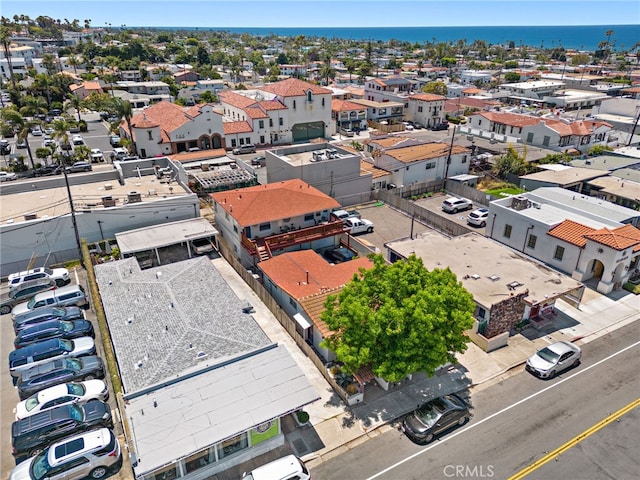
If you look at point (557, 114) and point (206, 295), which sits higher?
point (557, 114)

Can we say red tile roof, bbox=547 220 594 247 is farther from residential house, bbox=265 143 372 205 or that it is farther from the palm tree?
the palm tree

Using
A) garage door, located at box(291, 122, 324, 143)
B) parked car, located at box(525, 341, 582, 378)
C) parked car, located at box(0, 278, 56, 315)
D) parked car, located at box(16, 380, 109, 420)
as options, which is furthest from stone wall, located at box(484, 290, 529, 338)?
garage door, located at box(291, 122, 324, 143)

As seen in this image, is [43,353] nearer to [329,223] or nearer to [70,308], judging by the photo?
[70,308]

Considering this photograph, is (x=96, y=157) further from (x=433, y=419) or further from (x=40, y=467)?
(x=433, y=419)

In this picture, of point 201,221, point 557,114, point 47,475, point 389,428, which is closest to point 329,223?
point 201,221

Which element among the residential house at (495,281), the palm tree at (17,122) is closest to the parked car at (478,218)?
the residential house at (495,281)

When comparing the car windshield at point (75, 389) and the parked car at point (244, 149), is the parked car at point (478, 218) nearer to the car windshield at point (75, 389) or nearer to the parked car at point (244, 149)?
the car windshield at point (75, 389)
